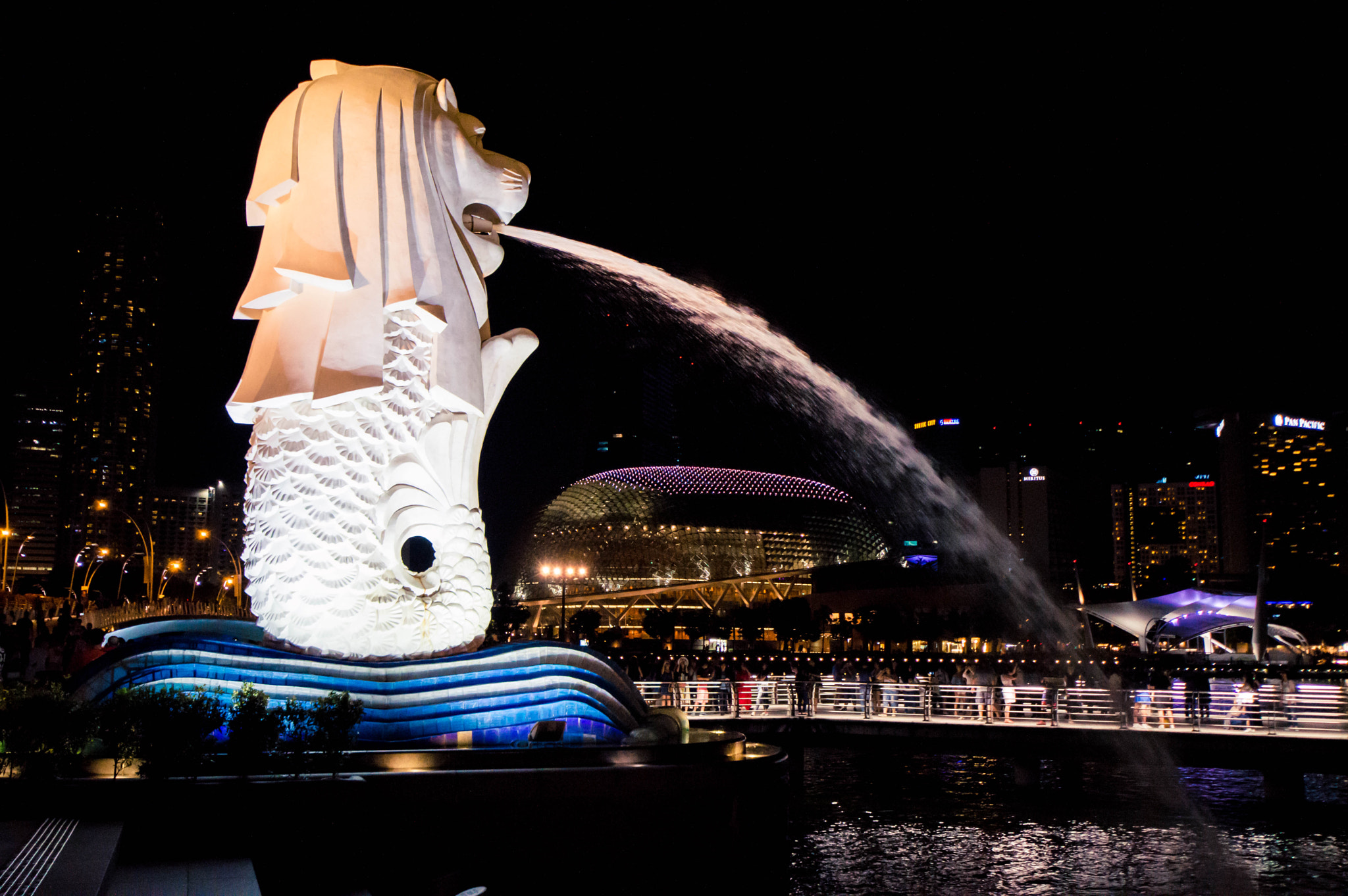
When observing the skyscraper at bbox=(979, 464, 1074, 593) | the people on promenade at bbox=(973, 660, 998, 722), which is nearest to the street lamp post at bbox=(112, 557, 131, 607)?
the people on promenade at bbox=(973, 660, 998, 722)

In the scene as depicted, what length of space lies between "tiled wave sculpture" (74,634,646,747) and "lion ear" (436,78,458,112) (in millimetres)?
6985

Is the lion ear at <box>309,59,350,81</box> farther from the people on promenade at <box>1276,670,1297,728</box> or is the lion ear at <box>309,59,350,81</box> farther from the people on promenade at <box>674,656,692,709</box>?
the people on promenade at <box>1276,670,1297,728</box>

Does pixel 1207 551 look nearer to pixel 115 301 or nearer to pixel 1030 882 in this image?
pixel 115 301

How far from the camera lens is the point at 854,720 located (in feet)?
64.8

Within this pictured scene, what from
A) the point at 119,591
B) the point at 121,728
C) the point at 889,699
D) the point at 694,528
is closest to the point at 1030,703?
the point at 889,699

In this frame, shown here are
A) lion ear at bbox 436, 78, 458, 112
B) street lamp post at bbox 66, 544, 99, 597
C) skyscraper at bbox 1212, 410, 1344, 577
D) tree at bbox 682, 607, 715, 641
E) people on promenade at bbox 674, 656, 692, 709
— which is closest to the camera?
lion ear at bbox 436, 78, 458, 112

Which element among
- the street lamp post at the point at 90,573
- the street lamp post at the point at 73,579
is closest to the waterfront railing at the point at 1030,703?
the street lamp post at the point at 73,579

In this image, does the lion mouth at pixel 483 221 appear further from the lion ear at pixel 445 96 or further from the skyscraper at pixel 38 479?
the skyscraper at pixel 38 479

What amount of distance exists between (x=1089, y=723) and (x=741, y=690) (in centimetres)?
621

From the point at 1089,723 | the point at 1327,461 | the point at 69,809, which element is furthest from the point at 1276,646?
the point at 1327,461

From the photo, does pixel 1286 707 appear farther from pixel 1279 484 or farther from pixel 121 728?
pixel 1279 484

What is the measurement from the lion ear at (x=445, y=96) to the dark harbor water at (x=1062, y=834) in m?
10.4

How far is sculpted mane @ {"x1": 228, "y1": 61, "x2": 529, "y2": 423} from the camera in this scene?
13.1 metres

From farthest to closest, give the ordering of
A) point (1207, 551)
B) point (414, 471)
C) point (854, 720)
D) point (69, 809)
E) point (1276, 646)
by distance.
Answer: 1. point (1207, 551)
2. point (1276, 646)
3. point (854, 720)
4. point (414, 471)
5. point (69, 809)
